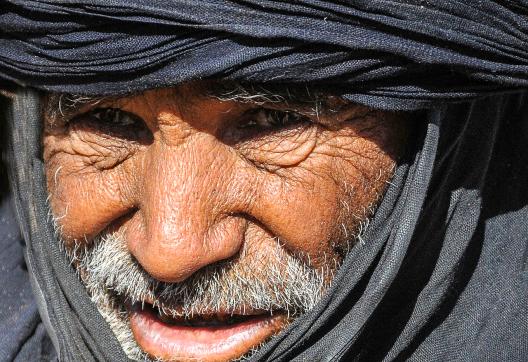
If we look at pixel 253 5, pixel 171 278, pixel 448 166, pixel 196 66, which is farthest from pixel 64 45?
pixel 448 166

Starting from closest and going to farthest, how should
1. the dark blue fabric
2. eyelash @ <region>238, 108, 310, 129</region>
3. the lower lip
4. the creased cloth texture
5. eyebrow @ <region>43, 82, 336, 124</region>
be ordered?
the creased cloth texture < eyebrow @ <region>43, 82, 336, 124</region> < eyelash @ <region>238, 108, 310, 129</region> < the lower lip < the dark blue fabric

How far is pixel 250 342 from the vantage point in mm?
2141

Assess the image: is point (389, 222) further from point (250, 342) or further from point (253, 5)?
point (253, 5)

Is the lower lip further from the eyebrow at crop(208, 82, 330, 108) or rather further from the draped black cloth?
the eyebrow at crop(208, 82, 330, 108)

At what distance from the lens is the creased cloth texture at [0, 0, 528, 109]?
179 centimetres

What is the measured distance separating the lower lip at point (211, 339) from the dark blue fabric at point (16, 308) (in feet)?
1.91

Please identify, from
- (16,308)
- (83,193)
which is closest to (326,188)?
(83,193)

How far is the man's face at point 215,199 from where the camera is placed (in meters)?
1.95

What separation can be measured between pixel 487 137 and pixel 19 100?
1122 mm

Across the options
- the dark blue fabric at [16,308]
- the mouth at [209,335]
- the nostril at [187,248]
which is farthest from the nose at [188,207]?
the dark blue fabric at [16,308]

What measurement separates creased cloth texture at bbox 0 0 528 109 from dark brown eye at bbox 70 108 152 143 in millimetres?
174

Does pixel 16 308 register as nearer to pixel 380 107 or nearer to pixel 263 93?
pixel 263 93

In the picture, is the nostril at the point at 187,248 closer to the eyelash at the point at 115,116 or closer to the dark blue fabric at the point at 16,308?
the eyelash at the point at 115,116

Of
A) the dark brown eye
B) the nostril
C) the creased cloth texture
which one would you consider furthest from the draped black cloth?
the nostril
